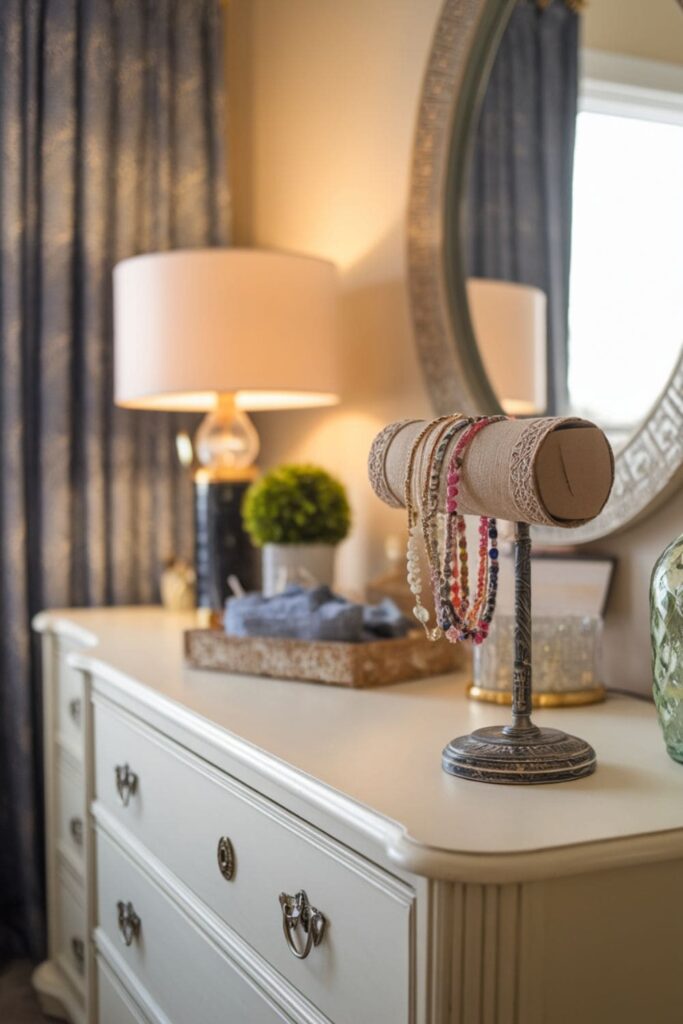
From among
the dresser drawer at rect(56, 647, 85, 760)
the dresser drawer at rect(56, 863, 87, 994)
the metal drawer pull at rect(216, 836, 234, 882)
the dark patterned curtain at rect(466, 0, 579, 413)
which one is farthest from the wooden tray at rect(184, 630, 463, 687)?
the dresser drawer at rect(56, 863, 87, 994)

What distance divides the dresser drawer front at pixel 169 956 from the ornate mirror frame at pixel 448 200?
28.7 inches

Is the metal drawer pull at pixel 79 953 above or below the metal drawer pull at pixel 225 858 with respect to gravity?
below

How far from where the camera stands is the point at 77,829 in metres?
2.12

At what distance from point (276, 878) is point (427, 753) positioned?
204mm

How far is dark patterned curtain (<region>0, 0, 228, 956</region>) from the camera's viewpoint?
2.55 metres

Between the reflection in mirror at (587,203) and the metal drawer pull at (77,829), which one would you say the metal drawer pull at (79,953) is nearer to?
the metal drawer pull at (77,829)

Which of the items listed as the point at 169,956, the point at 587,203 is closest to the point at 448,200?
the point at 587,203

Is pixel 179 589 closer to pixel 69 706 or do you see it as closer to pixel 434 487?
pixel 69 706

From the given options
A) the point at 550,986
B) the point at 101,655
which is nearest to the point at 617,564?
the point at 550,986

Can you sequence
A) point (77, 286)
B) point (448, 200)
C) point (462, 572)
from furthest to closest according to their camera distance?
point (77, 286) < point (448, 200) < point (462, 572)

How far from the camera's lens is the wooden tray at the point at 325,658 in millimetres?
1456

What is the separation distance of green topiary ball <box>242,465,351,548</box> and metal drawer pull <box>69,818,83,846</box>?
0.64 m

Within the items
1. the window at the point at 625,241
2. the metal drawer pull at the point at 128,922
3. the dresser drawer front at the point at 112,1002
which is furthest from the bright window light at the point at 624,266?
the dresser drawer front at the point at 112,1002

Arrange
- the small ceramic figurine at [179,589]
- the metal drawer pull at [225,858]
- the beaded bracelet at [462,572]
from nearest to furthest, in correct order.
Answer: the beaded bracelet at [462,572] → the metal drawer pull at [225,858] → the small ceramic figurine at [179,589]
